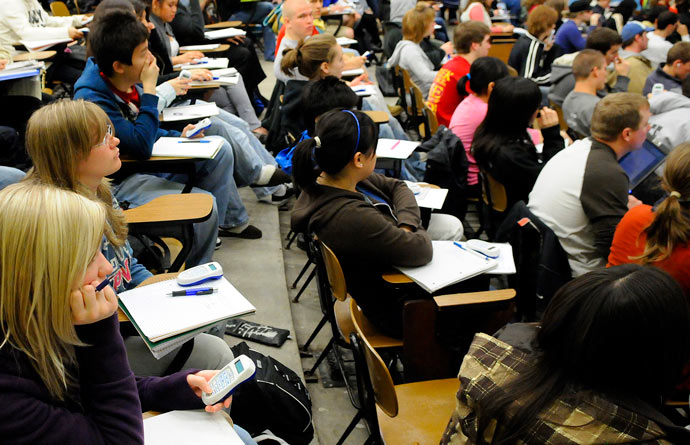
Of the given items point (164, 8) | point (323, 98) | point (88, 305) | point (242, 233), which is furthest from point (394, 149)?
point (88, 305)

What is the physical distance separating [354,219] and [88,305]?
1.19m

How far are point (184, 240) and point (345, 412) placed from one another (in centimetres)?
95

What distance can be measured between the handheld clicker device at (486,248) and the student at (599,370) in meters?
1.09

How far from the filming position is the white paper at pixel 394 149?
3321 millimetres

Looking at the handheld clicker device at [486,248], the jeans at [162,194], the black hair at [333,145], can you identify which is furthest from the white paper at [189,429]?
the jeans at [162,194]

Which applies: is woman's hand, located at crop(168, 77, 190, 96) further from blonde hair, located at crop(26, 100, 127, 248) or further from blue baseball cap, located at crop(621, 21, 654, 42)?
blue baseball cap, located at crop(621, 21, 654, 42)

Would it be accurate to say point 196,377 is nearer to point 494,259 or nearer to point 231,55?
point 494,259

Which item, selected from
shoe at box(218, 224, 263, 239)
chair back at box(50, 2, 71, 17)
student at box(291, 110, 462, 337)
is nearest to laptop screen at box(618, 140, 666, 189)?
student at box(291, 110, 462, 337)

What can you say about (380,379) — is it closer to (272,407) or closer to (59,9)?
(272,407)

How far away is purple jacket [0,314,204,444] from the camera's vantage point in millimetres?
1102

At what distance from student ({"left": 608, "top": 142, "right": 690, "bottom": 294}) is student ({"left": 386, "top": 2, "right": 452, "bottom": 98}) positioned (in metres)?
3.57

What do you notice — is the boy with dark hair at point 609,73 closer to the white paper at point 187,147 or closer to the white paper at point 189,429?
the white paper at point 187,147

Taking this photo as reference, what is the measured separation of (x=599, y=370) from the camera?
122cm

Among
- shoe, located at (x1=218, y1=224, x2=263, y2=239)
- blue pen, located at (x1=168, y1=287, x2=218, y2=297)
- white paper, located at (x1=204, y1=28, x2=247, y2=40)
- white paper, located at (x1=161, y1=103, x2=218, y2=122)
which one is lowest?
shoe, located at (x1=218, y1=224, x2=263, y2=239)
